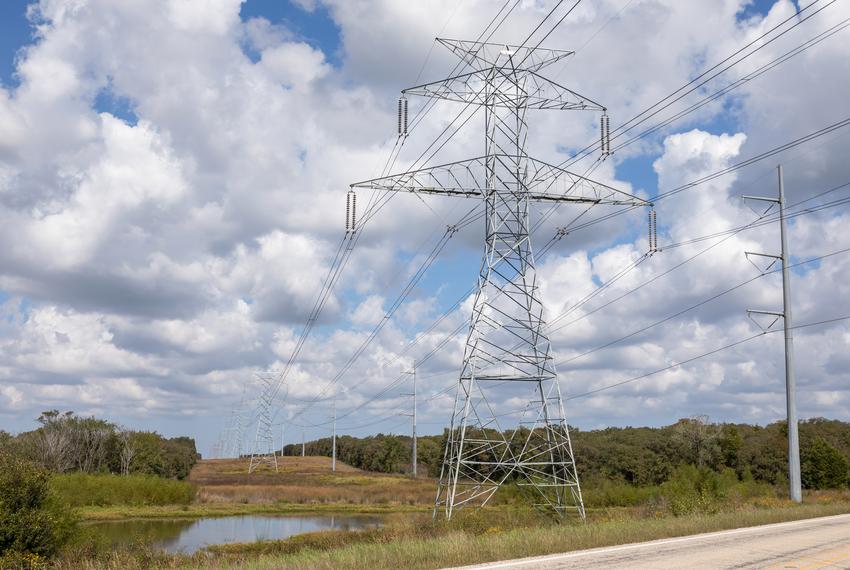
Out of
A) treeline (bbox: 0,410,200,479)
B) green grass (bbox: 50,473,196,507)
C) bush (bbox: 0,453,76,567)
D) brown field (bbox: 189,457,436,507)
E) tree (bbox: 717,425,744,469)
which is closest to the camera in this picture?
bush (bbox: 0,453,76,567)

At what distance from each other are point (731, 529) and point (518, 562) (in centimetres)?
1006

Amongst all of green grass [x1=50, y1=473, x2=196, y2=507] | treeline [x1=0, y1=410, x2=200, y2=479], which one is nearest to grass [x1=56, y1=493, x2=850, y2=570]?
green grass [x1=50, y1=473, x2=196, y2=507]

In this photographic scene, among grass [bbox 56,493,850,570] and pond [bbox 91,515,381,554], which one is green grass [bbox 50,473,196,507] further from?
grass [bbox 56,493,850,570]

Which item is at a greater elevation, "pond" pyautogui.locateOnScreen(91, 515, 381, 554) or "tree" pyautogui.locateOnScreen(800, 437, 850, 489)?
"tree" pyautogui.locateOnScreen(800, 437, 850, 489)

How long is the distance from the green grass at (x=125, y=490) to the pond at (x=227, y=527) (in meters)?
10.7

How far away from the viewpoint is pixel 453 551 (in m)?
17.8

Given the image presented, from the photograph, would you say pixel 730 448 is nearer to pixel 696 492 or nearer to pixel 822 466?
pixel 822 466

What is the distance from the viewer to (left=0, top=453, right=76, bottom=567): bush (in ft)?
90.7

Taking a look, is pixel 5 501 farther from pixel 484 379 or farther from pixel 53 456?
pixel 53 456

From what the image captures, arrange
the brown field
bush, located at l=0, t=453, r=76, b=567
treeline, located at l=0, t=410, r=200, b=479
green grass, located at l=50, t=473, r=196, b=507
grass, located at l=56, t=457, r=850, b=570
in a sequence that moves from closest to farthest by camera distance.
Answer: grass, located at l=56, t=457, r=850, b=570 < bush, located at l=0, t=453, r=76, b=567 < green grass, located at l=50, t=473, r=196, b=507 < the brown field < treeline, located at l=0, t=410, r=200, b=479

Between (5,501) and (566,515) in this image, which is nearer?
(5,501)

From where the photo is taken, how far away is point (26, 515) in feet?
93.5

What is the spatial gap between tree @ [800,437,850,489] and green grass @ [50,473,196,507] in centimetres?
6597

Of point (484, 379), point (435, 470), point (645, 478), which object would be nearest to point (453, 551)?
point (484, 379)
